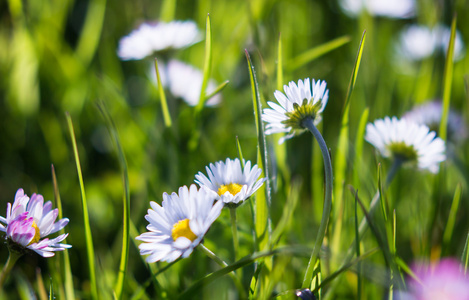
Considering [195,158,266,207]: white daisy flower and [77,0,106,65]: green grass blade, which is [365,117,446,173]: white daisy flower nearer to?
[195,158,266,207]: white daisy flower

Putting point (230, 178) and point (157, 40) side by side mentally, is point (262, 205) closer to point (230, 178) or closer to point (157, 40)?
point (230, 178)

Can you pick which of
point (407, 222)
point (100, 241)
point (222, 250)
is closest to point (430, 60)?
point (407, 222)

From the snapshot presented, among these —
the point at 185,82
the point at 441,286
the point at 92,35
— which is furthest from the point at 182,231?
the point at 92,35

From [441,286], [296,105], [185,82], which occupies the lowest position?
[441,286]

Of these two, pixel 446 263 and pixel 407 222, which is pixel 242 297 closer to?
pixel 446 263

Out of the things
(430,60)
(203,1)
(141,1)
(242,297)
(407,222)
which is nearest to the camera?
(242,297)
